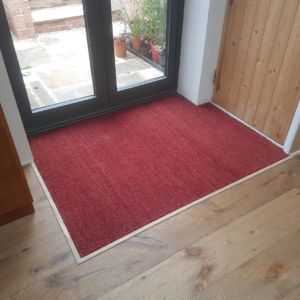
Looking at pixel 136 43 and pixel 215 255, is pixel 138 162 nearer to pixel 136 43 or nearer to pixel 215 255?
pixel 215 255

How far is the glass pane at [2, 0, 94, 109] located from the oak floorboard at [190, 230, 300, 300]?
1662 mm

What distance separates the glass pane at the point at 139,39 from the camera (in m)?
2.21

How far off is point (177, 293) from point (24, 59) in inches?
67.2

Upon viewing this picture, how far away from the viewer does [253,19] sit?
1.95 meters

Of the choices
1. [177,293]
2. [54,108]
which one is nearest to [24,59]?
[54,108]

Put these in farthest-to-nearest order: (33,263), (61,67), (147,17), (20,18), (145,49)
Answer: (145,49)
(147,17)
(61,67)
(20,18)
(33,263)

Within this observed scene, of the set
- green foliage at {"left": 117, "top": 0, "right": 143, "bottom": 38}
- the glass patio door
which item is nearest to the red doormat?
the glass patio door

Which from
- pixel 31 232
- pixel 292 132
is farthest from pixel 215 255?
pixel 292 132

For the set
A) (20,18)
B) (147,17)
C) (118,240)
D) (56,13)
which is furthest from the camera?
(147,17)

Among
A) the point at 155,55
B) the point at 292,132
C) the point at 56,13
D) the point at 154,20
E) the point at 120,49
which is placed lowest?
the point at 292,132

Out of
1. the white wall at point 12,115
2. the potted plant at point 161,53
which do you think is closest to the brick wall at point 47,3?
the white wall at point 12,115

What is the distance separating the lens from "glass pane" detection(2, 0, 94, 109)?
1.86 metres

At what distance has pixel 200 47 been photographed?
228 cm

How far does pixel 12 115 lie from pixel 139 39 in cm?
122
